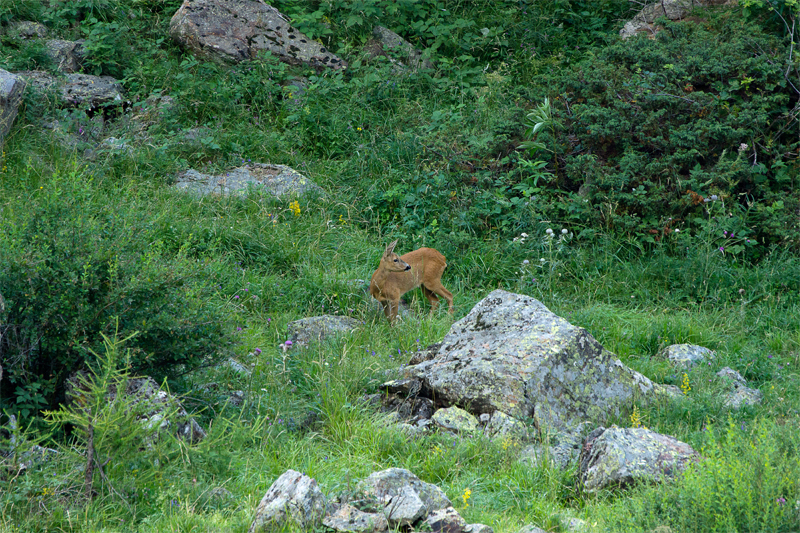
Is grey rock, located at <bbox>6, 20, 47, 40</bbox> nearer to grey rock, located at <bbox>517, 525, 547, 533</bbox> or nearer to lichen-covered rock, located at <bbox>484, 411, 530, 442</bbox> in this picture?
lichen-covered rock, located at <bbox>484, 411, 530, 442</bbox>

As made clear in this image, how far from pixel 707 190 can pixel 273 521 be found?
21.7 ft

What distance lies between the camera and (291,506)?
3875 mm

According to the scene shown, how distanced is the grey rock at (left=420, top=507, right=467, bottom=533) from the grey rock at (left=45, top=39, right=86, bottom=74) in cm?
967

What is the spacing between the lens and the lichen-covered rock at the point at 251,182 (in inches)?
382

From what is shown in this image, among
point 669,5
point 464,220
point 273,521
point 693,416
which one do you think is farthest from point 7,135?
point 669,5

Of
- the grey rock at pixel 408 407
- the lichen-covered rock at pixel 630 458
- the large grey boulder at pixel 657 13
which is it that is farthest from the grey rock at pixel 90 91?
the lichen-covered rock at pixel 630 458

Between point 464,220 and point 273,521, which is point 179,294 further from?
point 464,220

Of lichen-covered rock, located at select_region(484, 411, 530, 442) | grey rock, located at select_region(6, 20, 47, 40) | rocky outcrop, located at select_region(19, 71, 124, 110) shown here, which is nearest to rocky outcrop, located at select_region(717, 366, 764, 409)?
lichen-covered rock, located at select_region(484, 411, 530, 442)

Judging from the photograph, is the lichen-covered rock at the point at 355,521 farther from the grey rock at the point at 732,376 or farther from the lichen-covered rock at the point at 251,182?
the lichen-covered rock at the point at 251,182

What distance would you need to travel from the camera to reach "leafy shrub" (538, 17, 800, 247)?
8680 mm

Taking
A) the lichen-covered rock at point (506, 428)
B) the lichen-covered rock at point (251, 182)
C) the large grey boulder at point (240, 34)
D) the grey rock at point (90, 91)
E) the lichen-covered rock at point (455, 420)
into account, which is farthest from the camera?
the large grey boulder at point (240, 34)

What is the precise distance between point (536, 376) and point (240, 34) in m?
8.61

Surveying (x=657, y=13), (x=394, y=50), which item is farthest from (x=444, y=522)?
(x=657, y=13)

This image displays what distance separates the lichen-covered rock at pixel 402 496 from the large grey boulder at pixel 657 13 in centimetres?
947
